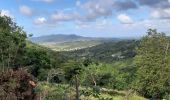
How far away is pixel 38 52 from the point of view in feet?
271

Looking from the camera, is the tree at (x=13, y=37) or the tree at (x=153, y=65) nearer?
the tree at (x=13, y=37)

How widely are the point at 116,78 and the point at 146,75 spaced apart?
8774 millimetres

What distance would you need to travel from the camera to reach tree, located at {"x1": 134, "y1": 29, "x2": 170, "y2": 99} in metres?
64.1

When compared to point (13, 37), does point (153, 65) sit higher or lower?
lower

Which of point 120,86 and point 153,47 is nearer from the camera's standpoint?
point 153,47

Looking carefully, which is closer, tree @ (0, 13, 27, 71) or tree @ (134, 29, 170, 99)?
tree @ (0, 13, 27, 71)

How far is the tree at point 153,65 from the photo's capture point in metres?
64.1

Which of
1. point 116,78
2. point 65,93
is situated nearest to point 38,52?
point 116,78

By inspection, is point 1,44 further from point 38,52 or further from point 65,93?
point 65,93

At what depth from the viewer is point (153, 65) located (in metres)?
65.1

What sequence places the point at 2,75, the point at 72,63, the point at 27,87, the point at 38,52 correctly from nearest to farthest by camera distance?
the point at 2,75 < the point at 27,87 < the point at 38,52 < the point at 72,63

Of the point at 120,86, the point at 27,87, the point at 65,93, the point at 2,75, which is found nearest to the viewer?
the point at 65,93

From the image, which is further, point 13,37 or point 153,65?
point 153,65

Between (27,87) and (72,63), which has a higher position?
(27,87)
